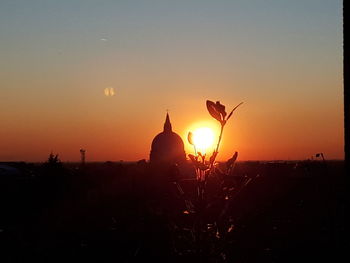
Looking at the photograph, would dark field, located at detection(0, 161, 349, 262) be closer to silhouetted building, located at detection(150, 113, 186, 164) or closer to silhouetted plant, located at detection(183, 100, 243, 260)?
silhouetted plant, located at detection(183, 100, 243, 260)

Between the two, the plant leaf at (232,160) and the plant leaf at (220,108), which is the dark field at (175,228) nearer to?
the plant leaf at (232,160)

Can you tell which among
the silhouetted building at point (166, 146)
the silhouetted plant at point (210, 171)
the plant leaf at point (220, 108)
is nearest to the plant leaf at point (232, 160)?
the silhouetted plant at point (210, 171)

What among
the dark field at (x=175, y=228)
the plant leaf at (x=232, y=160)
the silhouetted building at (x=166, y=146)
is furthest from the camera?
the silhouetted building at (x=166, y=146)

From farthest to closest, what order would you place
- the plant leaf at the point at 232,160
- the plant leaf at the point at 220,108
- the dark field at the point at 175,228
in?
the dark field at the point at 175,228 < the plant leaf at the point at 232,160 < the plant leaf at the point at 220,108

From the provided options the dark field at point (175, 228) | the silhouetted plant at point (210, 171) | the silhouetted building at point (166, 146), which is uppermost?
the silhouetted building at point (166, 146)

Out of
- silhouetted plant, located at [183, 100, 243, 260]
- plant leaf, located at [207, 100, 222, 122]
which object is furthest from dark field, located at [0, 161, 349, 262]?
plant leaf, located at [207, 100, 222, 122]

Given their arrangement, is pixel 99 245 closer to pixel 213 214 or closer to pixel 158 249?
pixel 158 249

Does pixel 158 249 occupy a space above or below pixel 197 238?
below

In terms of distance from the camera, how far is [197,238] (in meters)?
4.37

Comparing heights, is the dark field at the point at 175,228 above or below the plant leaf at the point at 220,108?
below

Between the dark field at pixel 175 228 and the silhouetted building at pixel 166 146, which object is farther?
the silhouetted building at pixel 166 146

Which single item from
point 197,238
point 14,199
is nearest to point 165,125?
point 14,199

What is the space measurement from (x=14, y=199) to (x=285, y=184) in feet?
81.0

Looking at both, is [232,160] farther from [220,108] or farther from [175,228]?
[175,228]
